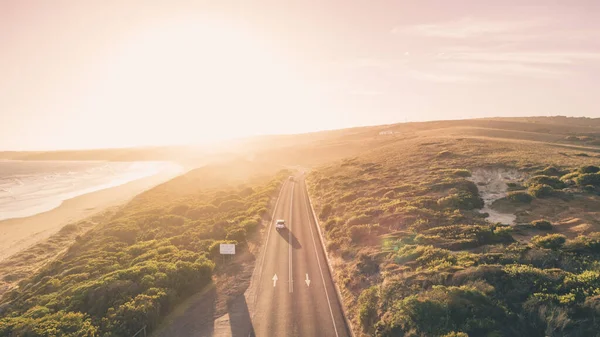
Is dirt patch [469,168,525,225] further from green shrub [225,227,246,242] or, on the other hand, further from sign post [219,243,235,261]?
green shrub [225,227,246,242]

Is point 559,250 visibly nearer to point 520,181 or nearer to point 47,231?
point 520,181

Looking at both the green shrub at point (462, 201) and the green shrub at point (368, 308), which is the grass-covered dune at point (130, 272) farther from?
the green shrub at point (462, 201)

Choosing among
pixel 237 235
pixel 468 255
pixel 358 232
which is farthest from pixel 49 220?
pixel 468 255

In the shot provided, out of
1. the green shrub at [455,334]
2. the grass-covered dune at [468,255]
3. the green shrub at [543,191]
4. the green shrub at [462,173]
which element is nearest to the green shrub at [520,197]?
the grass-covered dune at [468,255]

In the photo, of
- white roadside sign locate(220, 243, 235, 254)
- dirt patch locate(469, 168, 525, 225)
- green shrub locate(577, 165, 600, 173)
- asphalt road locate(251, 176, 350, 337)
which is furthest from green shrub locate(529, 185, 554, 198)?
white roadside sign locate(220, 243, 235, 254)

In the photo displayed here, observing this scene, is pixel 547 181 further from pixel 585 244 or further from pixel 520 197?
pixel 585 244

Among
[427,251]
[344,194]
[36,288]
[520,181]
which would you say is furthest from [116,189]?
[520,181]
